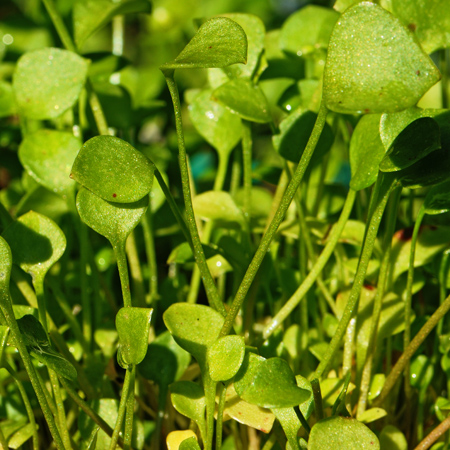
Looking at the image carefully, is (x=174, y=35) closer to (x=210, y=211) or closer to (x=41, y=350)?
(x=210, y=211)

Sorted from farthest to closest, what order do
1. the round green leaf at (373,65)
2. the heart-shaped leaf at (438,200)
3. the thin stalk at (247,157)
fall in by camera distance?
1. the thin stalk at (247,157)
2. the heart-shaped leaf at (438,200)
3. the round green leaf at (373,65)

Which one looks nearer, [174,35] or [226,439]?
[226,439]

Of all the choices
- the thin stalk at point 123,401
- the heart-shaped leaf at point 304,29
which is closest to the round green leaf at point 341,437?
the thin stalk at point 123,401

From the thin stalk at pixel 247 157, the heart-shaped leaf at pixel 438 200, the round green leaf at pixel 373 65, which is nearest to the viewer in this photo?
the round green leaf at pixel 373 65

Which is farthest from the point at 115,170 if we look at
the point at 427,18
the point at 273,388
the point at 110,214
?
the point at 427,18

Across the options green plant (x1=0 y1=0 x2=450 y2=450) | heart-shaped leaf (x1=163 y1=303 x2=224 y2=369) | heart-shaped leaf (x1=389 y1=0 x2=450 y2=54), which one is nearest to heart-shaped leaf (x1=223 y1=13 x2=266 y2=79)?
green plant (x1=0 y1=0 x2=450 y2=450)

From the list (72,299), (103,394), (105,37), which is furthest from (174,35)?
(103,394)

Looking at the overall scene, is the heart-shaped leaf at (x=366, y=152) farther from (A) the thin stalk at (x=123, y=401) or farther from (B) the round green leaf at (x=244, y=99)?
(A) the thin stalk at (x=123, y=401)
